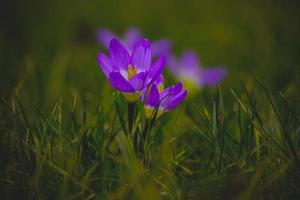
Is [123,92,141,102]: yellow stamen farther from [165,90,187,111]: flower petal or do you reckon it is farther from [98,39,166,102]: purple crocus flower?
[165,90,187,111]: flower petal

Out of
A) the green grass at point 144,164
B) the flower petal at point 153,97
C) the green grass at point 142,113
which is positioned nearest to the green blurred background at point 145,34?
the green grass at point 142,113

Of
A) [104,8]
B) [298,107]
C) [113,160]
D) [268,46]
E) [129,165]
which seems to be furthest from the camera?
[104,8]

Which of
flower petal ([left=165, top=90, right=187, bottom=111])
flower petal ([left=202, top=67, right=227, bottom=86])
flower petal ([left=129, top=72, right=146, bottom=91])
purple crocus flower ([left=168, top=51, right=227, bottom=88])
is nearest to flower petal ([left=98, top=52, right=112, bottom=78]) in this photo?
flower petal ([left=129, top=72, right=146, bottom=91])

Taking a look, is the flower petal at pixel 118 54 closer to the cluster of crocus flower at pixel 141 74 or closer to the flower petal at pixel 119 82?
the cluster of crocus flower at pixel 141 74

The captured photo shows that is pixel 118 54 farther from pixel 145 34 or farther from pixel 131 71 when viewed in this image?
pixel 145 34

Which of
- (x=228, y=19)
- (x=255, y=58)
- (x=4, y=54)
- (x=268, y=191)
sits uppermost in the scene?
(x=4, y=54)

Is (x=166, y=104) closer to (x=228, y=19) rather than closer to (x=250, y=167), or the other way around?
(x=250, y=167)

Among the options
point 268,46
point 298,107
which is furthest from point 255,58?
point 298,107
